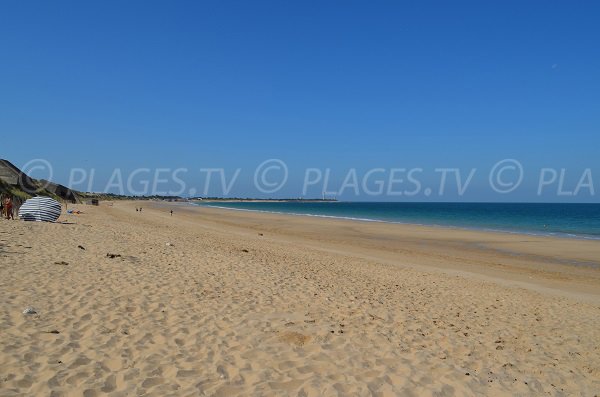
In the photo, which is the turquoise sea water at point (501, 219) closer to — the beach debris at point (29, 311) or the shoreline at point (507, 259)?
the shoreline at point (507, 259)

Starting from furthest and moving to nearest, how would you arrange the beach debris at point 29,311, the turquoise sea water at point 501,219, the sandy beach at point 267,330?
the turquoise sea water at point 501,219, the beach debris at point 29,311, the sandy beach at point 267,330

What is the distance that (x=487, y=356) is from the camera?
6.03 m

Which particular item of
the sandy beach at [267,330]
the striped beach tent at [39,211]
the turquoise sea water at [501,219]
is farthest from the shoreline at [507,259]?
the striped beach tent at [39,211]

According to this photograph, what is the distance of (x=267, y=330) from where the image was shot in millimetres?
6363

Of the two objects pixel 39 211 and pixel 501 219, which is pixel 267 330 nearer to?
pixel 39 211

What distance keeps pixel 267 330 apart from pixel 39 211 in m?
18.4

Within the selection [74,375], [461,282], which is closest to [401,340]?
[74,375]

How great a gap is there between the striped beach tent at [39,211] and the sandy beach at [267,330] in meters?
8.89

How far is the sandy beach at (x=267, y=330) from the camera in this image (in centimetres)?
466

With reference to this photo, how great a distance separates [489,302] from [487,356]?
437cm

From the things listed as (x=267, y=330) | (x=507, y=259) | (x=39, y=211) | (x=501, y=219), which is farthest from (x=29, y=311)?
(x=501, y=219)

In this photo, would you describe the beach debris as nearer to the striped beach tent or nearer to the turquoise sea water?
the striped beach tent

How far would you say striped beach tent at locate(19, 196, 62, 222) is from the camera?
790 inches

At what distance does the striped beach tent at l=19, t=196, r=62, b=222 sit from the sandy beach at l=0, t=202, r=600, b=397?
8886 mm
